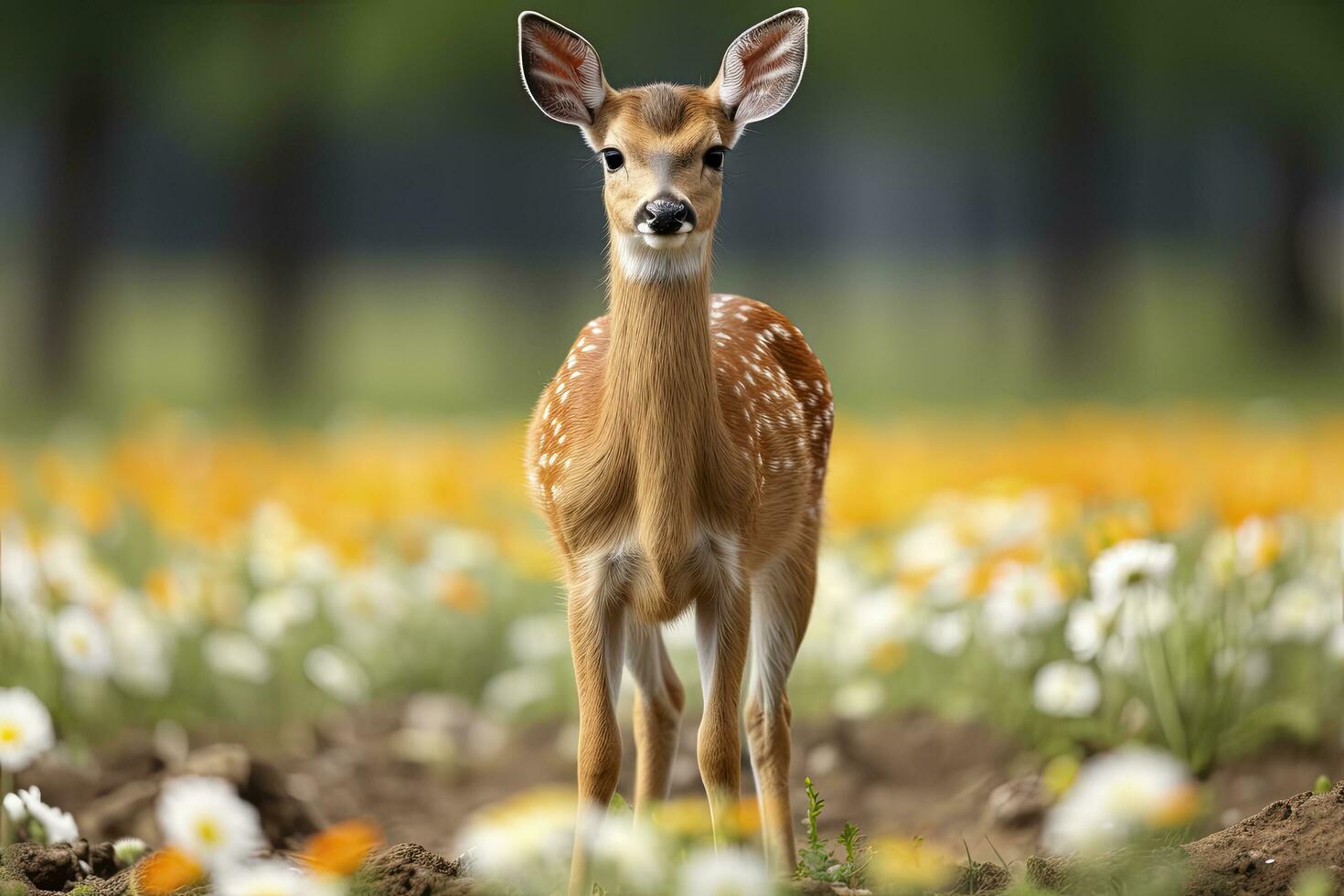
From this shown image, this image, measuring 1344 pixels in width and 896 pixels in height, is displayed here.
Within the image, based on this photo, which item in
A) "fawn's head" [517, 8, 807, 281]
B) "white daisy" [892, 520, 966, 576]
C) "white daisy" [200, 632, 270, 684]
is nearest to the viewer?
"fawn's head" [517, 8, 807, 281]

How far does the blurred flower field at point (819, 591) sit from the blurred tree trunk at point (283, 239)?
8.74 metres

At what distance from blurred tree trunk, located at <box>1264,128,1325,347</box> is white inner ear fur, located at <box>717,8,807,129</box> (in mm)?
17838

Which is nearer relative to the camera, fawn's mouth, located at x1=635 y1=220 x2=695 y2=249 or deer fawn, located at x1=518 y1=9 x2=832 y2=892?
fawn's mouth, located at x1=635 y1=220 x2=695 y2=249

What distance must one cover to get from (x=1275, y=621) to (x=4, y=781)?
4.05m

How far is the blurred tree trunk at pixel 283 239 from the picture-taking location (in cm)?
1655

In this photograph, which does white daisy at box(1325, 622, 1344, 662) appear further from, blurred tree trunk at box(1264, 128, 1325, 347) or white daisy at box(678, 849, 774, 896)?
blurred tree trunk at box(1264, 128, 1325, 347)

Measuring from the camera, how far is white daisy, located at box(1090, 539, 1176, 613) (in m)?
4.25

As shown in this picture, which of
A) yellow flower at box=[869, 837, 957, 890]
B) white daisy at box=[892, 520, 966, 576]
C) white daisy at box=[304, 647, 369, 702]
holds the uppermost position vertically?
white daisy at box=[892, 520, 966, 576]

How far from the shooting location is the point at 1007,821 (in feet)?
15.1

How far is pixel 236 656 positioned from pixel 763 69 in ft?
9.82

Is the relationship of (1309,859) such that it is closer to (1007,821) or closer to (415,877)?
(1007,821)

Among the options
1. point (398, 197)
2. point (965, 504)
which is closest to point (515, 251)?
point (398, 197)

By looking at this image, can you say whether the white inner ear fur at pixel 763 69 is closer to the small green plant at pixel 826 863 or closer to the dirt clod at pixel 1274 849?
the small green plant at pixel 826 863

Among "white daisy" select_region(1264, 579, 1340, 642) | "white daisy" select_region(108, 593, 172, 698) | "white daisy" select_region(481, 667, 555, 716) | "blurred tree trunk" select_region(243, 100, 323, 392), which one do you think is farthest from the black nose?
"blurred tree trunk" select_region(243, 100, 323, 392)
